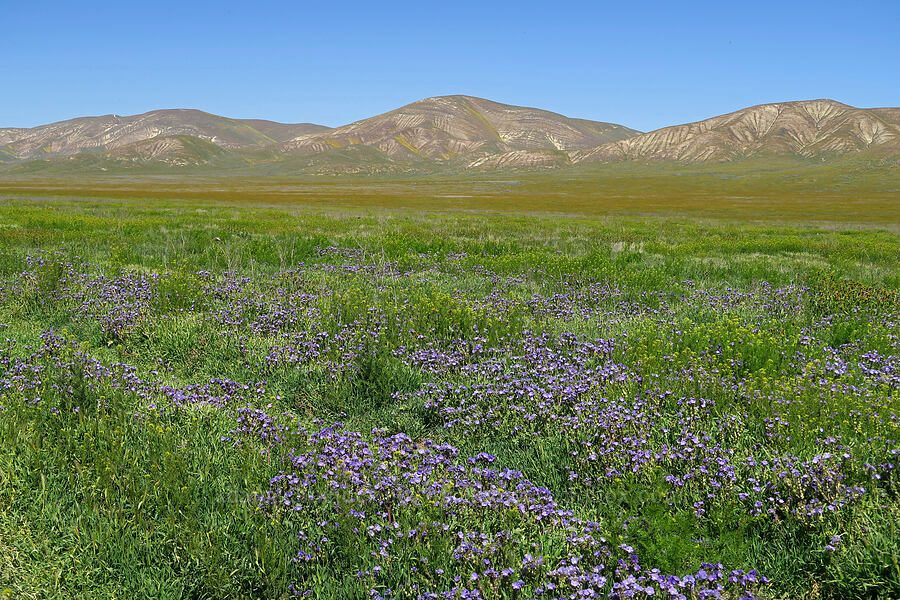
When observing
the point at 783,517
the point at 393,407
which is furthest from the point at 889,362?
the point at 393,407

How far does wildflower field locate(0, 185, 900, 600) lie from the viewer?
335 cm

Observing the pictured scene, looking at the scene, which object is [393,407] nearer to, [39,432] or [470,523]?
[470,523]

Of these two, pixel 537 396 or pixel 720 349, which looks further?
pixel 720 349

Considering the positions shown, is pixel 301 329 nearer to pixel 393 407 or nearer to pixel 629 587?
pixel 393 407

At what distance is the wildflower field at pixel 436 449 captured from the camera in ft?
11.0

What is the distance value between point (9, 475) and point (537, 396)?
15.3 feet

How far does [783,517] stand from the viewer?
3939 millimetres

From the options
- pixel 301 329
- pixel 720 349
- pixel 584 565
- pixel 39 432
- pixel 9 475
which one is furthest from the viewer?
pixel 301 329

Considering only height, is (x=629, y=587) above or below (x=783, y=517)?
above

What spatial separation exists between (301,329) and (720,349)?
6172 millimetres

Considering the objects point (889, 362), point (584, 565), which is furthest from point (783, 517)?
point (889, 362)

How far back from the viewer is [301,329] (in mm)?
8430

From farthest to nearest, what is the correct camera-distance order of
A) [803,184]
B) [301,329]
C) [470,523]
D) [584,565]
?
[803,184], [301,329], [470,523], [584,565]

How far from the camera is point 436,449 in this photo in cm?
469
